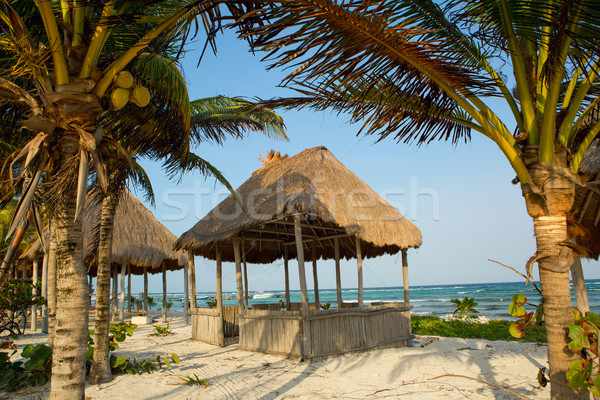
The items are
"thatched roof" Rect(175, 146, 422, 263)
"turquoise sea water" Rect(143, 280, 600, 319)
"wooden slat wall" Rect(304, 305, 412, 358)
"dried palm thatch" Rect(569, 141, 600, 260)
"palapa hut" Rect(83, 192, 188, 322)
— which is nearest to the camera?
"dried palm thatch" Rect(569, 141, 600, 260)

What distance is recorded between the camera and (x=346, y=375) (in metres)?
6.26

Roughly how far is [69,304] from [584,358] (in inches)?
143

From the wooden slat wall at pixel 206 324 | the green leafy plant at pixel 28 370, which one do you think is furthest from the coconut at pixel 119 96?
the wooden slat wall at pixel 206 324

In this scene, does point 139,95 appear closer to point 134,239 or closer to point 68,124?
point 68,124

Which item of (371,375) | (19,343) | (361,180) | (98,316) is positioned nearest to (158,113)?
(98,316)

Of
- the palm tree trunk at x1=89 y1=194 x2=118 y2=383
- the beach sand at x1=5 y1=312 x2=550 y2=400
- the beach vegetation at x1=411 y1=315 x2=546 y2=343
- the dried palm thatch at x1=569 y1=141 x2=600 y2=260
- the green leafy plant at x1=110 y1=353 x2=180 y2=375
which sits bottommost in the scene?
the beach vegetation at x1=411 y1=315 x2=546 y2=343

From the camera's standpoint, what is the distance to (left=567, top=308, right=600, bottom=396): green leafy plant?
2.41 m

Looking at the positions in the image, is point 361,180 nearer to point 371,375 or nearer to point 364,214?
point 364,214

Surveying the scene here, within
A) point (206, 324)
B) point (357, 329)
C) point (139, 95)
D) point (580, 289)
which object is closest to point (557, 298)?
point (580, 289)

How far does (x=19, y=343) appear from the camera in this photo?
990 cm

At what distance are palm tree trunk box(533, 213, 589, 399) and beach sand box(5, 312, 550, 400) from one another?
2620mm

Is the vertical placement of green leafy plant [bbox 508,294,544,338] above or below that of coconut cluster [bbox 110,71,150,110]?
below

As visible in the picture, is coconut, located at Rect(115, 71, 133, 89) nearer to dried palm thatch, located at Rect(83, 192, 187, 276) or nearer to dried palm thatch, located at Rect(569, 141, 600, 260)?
dried palm thatch, located at Rect(569, 141, 600, 260)

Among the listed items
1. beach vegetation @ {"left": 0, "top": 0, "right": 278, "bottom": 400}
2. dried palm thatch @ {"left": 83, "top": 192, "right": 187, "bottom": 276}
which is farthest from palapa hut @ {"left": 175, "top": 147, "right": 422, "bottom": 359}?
dried palm thatch @ {"left": 83, "top": 192, "right": 187, "bottom": 276}
